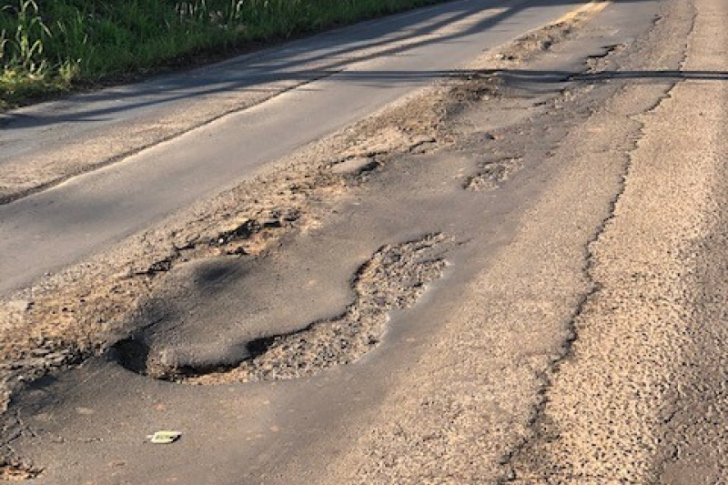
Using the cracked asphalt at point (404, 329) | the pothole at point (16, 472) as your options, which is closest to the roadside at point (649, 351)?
the cracked asphalt at point (404, 329)

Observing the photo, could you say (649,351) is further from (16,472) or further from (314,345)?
(16,472)

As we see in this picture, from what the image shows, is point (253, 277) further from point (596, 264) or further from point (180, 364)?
point (596, 264)

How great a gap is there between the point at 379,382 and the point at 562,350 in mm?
738

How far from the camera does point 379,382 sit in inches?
171

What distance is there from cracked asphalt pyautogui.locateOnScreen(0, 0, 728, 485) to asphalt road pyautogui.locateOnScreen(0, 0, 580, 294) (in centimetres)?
30

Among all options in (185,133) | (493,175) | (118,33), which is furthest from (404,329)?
(118,33)

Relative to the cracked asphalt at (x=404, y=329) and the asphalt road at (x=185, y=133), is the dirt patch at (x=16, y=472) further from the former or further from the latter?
the asphalt road at (x=185, y=133)

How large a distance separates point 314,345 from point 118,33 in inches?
375

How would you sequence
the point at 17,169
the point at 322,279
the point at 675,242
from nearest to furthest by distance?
the point at 322,279, the point at 675,242, the point at 17,169

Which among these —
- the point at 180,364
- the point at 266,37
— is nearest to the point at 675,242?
the point at 180,364

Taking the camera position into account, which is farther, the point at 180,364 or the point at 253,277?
the point at 253,277

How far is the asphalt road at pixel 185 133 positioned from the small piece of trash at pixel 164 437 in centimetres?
168

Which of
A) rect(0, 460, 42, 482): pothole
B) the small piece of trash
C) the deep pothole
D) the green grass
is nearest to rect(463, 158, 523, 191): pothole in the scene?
the deep pothole

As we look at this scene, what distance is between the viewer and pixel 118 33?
1345 cm
